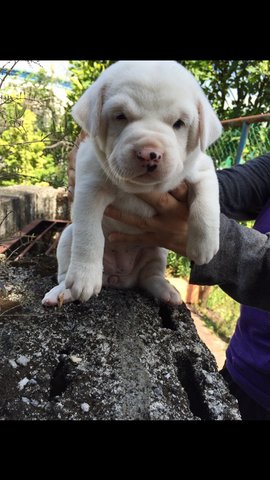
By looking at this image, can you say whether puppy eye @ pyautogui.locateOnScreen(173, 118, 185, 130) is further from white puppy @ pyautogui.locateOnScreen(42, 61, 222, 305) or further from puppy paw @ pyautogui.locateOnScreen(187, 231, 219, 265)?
puppy paw @ pyautogui.locateOnScreen(187, 231, 219, 265)

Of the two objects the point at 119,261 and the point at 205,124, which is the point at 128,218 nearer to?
the point at 119,261

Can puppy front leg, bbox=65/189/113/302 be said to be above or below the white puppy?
below

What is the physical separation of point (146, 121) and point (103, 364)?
0.74 meters

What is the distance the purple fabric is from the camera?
1926 mm

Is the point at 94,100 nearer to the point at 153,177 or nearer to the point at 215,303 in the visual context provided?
the point at 153,177

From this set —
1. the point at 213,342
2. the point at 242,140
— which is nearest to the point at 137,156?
the point at 242,140

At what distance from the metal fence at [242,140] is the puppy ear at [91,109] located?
2.36m

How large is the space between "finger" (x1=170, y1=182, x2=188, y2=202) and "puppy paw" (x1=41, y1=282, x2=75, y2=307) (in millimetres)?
531

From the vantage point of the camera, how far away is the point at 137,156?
51.1 inches

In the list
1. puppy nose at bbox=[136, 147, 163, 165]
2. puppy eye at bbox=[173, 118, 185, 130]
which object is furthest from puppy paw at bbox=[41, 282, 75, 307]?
puppy eye at bbox=[173, 118, 185, 130]

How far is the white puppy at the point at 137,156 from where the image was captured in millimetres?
1352

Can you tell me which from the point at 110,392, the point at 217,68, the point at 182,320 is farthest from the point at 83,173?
the point at 217,68

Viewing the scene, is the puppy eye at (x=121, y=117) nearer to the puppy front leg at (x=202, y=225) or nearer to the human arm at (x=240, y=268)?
the puppy front leg at (x=202, y=225)

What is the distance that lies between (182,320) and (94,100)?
2.83 feet
